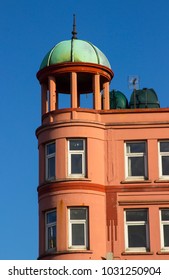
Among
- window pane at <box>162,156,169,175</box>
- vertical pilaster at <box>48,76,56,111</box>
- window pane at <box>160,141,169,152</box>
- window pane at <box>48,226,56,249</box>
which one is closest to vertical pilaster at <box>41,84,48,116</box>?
vertical pilaster at <box>48,76,56,111</box>

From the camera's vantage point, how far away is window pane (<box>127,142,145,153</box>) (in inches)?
1927

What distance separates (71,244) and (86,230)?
1.14 meters

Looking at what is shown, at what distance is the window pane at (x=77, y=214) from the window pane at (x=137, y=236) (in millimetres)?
2731

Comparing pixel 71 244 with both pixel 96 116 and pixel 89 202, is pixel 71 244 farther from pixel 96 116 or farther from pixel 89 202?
pixel 96 116

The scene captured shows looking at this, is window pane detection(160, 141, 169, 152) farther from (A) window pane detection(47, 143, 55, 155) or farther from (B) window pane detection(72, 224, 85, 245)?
(B) window pane detection(72, 224, 85, 245)

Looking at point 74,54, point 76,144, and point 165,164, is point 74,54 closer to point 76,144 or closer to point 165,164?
point 76,144

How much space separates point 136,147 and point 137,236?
5.20 metres

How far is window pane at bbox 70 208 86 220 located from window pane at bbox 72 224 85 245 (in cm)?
40

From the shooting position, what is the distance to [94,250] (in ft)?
152
